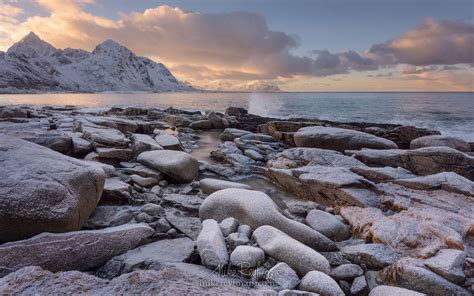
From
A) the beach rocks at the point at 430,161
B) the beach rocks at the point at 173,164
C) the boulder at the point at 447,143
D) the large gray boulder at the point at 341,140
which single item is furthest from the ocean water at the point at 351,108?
the beach rocks at the point at 173,164

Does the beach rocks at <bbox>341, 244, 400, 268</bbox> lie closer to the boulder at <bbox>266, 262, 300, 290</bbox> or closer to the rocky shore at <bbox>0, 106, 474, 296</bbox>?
the rocky shore at <bbox>0, 106, 474, 296</bbox>

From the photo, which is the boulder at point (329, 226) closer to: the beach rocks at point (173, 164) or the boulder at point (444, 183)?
the boulder at point (444, 183)

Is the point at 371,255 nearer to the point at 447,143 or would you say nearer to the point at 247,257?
the point at 247,257

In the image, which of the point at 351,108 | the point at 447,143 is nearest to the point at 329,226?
the point at 447,143

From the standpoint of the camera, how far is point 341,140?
11.9 meters

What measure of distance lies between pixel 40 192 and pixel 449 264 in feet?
17.5

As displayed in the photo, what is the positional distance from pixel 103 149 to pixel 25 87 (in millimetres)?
161290

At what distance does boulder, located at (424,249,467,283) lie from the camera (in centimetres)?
345

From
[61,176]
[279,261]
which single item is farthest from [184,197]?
[279,261]

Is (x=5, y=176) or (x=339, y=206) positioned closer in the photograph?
(x=5, y=176)

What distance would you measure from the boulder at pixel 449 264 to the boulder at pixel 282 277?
193cm

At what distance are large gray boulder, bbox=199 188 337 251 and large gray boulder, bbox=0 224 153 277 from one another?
151cm

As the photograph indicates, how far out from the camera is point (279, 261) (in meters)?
3.48

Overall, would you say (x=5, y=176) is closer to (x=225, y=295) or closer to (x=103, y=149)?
(x=225, y=295)
